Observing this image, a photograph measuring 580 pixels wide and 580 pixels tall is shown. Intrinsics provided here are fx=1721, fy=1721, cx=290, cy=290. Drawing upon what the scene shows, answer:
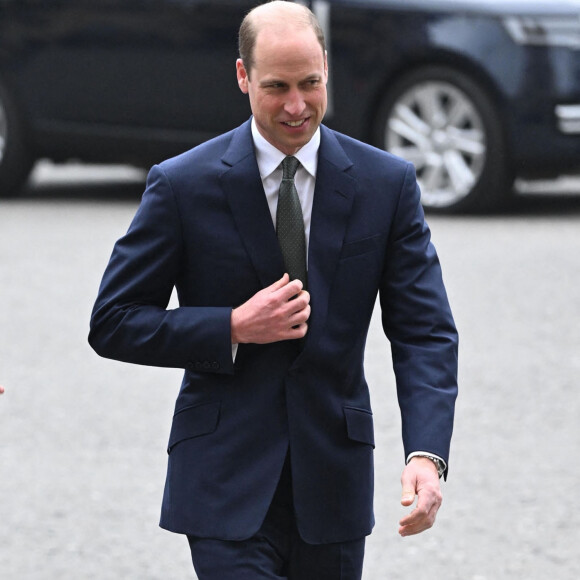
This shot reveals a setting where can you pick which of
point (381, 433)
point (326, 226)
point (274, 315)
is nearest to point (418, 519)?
point (274, 315)

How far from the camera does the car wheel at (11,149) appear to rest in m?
11.5

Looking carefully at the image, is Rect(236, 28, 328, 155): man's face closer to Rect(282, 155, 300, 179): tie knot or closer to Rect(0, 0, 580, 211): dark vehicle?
Rect(282, 155, 300, 179): tie knot

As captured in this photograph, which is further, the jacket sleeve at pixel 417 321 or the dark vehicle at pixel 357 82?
the dark vehicle at pixel 357 82

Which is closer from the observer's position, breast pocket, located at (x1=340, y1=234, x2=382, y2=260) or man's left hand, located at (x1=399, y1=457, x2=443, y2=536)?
man's left hand, located at (x1=399, y1=457, x2=443, y2=536)

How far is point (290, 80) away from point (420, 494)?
28.4 inches

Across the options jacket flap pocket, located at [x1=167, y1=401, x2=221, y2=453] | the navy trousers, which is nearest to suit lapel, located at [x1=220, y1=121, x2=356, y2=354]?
jacket flap pocket, located at [x1=167, y1=401, x2=221, y2=453]

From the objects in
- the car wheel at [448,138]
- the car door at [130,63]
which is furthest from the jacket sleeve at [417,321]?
the car door at [130,63]

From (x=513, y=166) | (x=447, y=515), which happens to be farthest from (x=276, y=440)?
(x=513, y=166)

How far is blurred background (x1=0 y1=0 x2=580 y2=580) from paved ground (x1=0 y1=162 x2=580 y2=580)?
12 millimetres

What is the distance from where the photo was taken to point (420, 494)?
2855mm

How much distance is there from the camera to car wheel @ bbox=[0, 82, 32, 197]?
11492 mm

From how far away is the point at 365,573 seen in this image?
15.6 ft

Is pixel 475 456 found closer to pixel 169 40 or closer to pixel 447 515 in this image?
pixel 447 515

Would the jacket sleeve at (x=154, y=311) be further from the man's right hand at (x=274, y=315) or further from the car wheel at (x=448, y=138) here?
the car wheel at (x=448, y=138)
